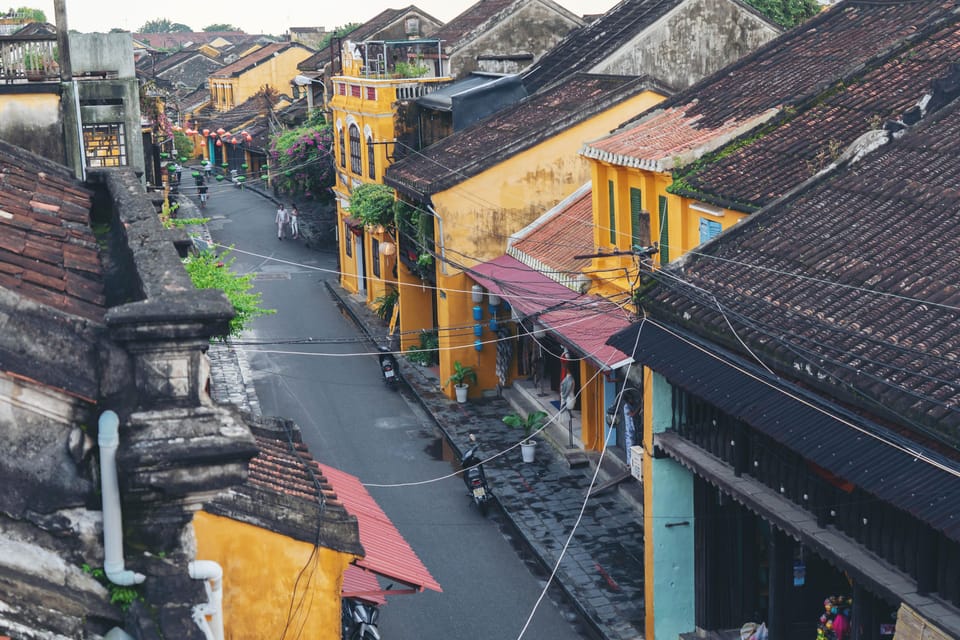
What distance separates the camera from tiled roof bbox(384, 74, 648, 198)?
2872 cm

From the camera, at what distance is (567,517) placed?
22.5 m

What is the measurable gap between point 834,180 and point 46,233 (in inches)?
441

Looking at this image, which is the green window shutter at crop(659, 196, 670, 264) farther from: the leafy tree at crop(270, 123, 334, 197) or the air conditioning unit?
the leafy tree at crop(270, 123, 334, 197)

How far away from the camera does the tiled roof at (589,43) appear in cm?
3281

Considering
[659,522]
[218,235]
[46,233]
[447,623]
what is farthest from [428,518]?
[218,235]

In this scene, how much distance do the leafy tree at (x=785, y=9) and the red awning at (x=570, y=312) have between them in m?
20.4

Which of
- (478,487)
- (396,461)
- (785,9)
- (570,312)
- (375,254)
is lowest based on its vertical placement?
(396,461)

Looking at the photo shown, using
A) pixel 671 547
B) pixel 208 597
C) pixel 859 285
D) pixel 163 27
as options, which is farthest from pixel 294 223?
pixel 163 27

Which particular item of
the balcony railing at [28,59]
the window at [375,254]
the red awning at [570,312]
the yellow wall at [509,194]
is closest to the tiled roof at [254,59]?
the window at [375,254]

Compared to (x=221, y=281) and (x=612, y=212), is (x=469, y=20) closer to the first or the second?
(x=612, y=212)

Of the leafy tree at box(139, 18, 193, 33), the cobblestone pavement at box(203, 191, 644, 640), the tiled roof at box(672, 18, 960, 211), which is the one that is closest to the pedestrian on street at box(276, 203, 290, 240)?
the cobblestone pavement at box(203, 191, 644, 640)

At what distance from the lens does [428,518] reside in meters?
23.1

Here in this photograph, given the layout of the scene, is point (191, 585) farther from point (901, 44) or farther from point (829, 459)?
point (901, 44)

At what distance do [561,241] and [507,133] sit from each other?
4748 millimetres
